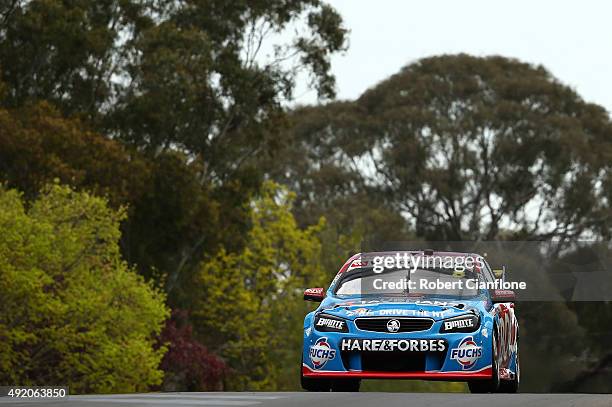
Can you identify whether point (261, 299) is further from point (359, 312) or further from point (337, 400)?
point (337, 400)

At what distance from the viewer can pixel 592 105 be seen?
67688mm

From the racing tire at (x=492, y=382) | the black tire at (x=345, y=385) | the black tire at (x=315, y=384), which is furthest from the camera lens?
the black tire at (x=345, y=385)

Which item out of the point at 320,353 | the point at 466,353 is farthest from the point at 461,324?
the point at 320,353

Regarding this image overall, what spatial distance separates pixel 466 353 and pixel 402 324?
2.29 feet

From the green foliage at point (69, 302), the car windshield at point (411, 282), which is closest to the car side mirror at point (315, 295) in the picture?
the car windshield at point (411, 282)

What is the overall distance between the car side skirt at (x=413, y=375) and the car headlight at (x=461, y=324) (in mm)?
426

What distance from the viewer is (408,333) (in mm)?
13961

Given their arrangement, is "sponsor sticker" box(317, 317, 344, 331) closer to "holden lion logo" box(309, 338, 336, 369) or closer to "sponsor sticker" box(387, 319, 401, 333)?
"holden lion logo" box(309, 338, 336, 369)

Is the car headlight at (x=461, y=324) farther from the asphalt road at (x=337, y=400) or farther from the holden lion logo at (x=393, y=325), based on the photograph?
the asphalt road at (x=337, y=400)

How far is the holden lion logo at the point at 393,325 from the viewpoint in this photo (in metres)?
14.0

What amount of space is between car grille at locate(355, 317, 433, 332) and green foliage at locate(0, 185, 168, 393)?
2394 cm

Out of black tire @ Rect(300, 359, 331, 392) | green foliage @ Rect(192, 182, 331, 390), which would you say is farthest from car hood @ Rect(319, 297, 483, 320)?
green foliage @ Rect(192, 182, 331, 390)

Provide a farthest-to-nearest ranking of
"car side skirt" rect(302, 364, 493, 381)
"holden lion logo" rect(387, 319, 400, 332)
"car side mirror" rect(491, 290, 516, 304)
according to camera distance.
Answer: "car side mirror" rect(491, 290, 516, 304), "holden lion logo" rect(387, 319, 400, 332), "car side skirt" rect(302, 364, 493, 381)

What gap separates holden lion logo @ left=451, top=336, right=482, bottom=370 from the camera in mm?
13953
